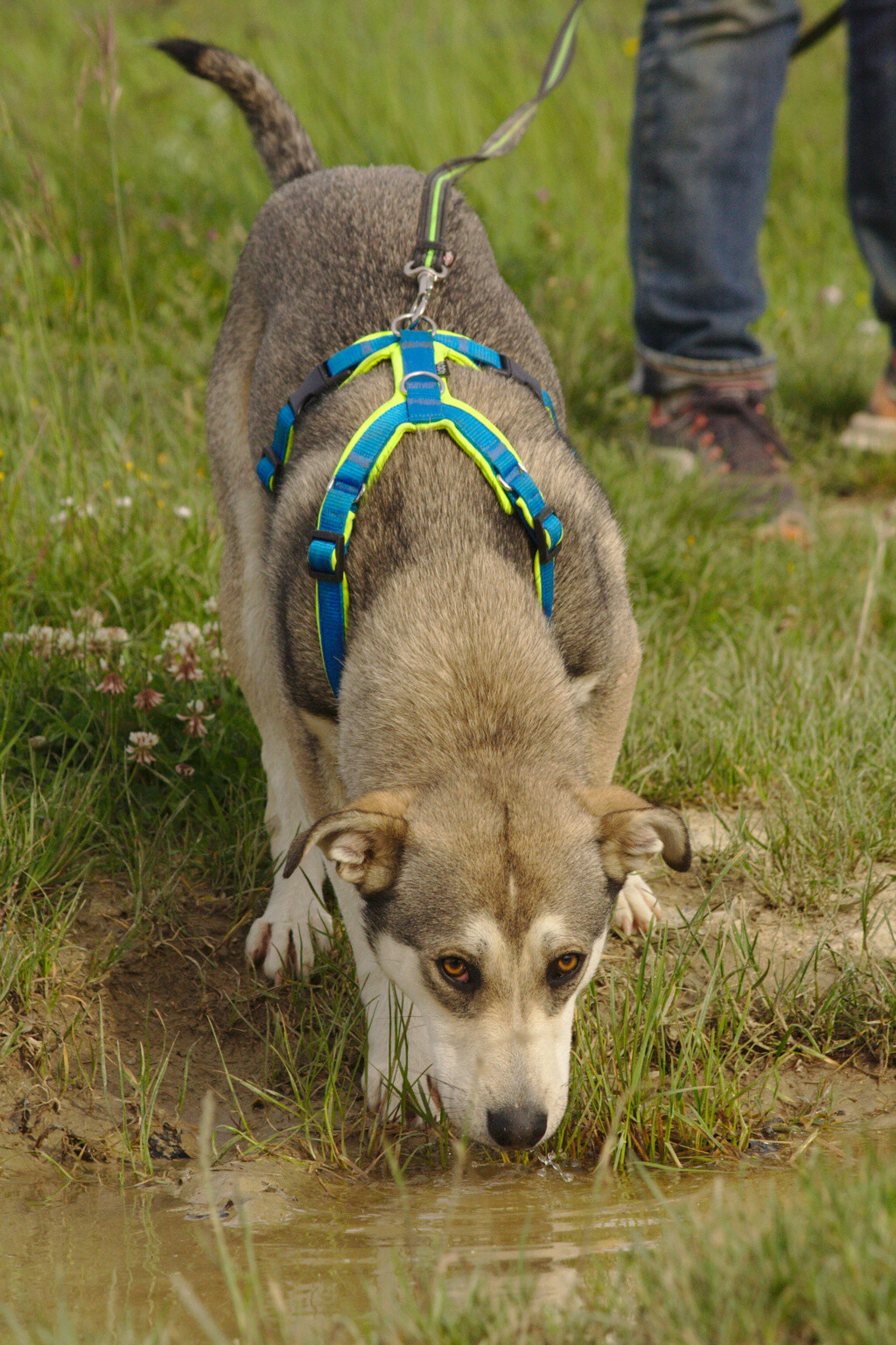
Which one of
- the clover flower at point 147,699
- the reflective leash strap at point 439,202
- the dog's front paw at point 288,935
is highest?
the reflective leash strap at point 439,202

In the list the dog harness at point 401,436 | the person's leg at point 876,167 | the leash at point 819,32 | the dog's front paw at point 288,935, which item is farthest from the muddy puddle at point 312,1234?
the leash at point 819,32

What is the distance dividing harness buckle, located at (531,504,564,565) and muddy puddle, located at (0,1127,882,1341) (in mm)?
1354

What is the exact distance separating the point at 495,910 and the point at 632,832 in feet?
1.16

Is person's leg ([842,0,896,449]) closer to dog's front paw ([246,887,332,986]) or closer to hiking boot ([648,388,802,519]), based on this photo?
hiking boot ([648,388,802,519])

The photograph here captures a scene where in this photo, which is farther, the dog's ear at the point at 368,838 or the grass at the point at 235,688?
the grass at the point at 235,688

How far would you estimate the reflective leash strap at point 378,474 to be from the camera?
299 centimetres

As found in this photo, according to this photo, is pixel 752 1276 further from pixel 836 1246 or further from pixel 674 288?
pixel 674 288

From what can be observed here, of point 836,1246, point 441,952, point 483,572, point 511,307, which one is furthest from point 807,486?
point 836,1246

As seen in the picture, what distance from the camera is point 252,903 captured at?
3.44m

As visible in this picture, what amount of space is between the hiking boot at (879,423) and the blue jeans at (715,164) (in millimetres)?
383

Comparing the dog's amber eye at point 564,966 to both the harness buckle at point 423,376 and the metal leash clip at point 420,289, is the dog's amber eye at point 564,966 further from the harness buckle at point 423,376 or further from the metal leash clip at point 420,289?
the metal leash clip at point 420,289

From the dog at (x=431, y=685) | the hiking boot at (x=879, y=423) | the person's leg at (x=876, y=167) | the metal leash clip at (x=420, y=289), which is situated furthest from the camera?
the hiking boot at (x=879, y=423)

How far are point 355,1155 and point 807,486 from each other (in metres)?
4.24

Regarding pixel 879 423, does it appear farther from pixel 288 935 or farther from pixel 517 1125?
pixel 517 1125
